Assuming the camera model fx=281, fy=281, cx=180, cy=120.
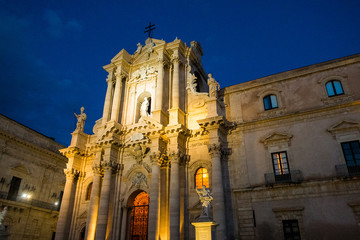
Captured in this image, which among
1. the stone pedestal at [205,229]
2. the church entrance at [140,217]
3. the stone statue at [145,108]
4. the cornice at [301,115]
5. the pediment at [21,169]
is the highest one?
the stone statue at [145,108]

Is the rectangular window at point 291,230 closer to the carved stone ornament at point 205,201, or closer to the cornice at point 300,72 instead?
the carved stone ornament at point 205,201

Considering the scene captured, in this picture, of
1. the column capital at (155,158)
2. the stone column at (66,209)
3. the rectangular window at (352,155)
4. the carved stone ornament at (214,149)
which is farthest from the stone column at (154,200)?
the rectangular window at (352,155)

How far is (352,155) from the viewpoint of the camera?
669 inches

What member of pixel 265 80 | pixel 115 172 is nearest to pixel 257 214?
pixel 265 80

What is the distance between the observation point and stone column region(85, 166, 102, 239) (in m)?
21.4

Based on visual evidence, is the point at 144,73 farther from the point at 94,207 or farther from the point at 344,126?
the point at 344,126

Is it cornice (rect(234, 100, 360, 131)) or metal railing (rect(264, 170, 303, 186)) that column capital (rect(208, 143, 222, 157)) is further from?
metal railing (rect(264, 170, 303, 186))

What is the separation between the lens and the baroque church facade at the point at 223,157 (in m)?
17.0

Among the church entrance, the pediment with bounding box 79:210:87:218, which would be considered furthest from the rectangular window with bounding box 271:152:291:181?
the pediment with bounding box 79:210:87:218

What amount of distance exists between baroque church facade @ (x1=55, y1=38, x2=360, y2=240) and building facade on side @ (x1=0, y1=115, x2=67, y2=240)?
7064 mm

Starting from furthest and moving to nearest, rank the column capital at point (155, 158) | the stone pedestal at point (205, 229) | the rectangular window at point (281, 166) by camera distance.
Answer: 1. the column capital at point (155, 158)
2. the rectangular window at point (281, 166)
3. the stone pedestal at point (205, 229)

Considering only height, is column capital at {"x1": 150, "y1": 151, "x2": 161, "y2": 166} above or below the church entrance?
above

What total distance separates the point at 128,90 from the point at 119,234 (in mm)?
12644

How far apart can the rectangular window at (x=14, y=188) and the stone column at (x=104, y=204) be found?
39.2 ft
